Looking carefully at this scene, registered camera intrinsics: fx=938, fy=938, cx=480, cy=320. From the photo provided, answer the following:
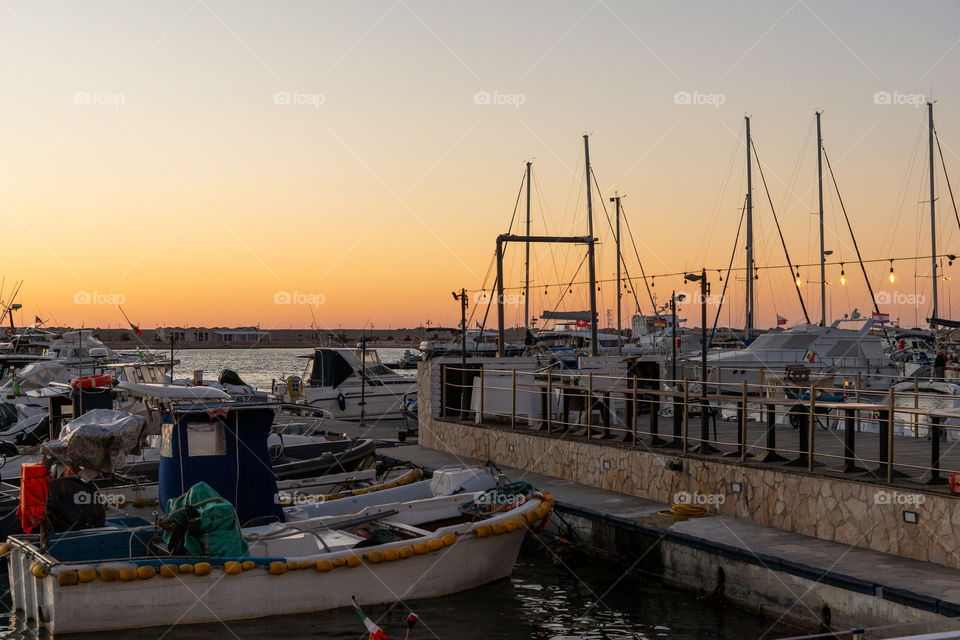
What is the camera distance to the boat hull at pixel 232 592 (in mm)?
10289

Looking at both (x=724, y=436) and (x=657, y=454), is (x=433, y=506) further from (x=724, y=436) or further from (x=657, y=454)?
(x=724, y=436)

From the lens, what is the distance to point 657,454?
1449 cm

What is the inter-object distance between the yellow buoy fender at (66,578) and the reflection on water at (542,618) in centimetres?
66

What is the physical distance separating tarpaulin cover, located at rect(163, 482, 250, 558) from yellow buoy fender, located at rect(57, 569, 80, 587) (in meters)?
1.12

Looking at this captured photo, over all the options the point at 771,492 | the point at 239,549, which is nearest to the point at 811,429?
the point at 771,492

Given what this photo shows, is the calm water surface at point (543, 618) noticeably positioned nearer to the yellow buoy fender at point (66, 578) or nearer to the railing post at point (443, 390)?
the yellow buoy fender at point (66, 578)

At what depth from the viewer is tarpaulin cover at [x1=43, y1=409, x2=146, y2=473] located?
12414mm

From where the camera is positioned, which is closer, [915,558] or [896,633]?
[896,633]

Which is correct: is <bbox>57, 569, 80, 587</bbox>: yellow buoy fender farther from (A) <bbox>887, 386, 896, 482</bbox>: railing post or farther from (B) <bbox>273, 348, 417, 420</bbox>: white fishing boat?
(B) <bbox>273, 348, 417, 420</bbox>: white fishing boat

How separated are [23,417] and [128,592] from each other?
653 inches

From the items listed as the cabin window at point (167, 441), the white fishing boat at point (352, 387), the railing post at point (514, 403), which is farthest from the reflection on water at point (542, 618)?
the white fishing boat at point (352, 387)

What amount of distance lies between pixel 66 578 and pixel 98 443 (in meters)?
2.68

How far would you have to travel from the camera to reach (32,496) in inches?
469

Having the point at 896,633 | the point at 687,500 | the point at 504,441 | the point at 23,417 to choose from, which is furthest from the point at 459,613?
the point at 23,417
